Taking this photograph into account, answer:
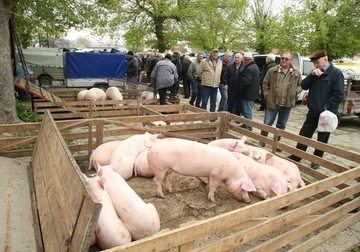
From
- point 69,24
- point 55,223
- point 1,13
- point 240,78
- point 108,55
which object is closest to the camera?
point 55,223

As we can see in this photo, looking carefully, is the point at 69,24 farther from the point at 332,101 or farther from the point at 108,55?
the point at 332,101

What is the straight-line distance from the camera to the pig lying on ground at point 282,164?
4469 mm

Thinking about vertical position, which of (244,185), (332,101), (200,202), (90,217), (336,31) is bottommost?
(200,202)

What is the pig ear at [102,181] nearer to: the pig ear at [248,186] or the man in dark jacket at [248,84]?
the pig ear at [248,186]

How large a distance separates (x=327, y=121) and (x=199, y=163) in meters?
2.64

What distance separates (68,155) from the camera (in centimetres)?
291

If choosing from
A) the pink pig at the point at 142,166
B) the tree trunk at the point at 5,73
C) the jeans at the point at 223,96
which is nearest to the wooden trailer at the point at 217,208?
the pink pig at the point at 142,166

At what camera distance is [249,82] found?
759 centimetres

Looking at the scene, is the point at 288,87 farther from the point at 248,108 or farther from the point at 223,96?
the point at 223,96

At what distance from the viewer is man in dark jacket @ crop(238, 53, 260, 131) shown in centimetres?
760

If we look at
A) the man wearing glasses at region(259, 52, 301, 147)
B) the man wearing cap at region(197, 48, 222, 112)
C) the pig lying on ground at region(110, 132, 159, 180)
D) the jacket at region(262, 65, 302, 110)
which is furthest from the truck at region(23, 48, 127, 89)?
the pig lying on ground at region(110, 132, 159, 180)

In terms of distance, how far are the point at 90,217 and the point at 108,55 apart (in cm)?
1286

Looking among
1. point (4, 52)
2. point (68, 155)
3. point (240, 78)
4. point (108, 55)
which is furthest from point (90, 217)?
point (108, 55)

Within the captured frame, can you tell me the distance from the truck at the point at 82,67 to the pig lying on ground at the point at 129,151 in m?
7.93
